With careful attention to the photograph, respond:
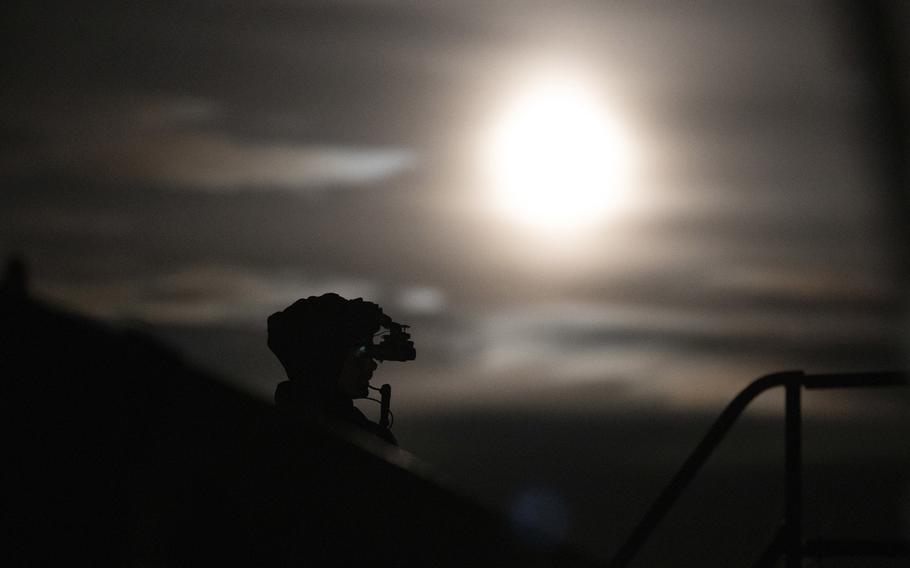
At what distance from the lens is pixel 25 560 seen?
2.65 m

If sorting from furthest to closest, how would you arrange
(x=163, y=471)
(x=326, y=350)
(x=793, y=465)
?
(x=326, y=350) < (x=793, y=465) < (x=163, y=471)

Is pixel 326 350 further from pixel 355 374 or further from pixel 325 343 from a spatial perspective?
pixel 355 374

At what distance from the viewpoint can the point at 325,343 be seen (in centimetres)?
617

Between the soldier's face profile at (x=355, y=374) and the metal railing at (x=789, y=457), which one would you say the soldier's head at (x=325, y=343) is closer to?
the soldier's face profile at (x=355, y=374)

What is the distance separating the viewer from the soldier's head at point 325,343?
612cm

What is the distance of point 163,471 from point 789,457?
2.95 metres

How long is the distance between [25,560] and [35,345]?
0.56 metres

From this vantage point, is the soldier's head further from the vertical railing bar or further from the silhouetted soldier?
the vertical railing bar

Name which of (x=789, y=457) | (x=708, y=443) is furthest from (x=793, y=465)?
(x=708, y=443)

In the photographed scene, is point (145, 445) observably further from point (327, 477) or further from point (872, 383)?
point (872, 383)

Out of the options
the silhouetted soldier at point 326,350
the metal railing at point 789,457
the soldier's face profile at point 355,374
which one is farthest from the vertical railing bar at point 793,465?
the soldier's face profile at point 355,374

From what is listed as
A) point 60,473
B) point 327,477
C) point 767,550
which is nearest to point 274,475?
point 327,477

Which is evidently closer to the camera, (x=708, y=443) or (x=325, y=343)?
(x=708, y=443)

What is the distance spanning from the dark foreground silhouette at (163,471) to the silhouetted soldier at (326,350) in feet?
9.08
